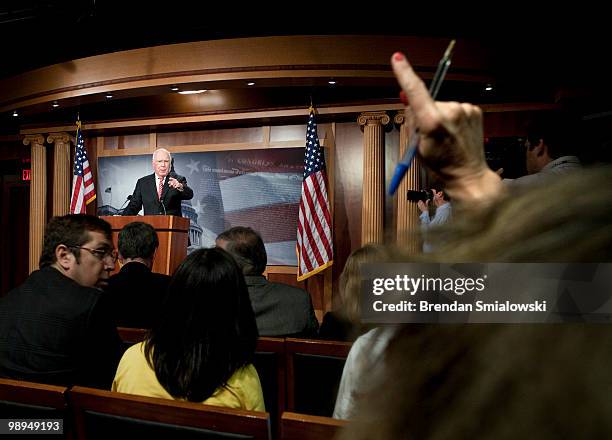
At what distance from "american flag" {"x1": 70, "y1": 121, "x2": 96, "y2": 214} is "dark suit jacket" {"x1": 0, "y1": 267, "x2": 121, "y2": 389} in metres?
4.89

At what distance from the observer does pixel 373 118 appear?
572 centimetres

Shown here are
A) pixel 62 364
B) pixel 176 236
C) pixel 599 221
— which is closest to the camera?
pixel 599 221

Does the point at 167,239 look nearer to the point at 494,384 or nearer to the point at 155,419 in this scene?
the point at 155,419

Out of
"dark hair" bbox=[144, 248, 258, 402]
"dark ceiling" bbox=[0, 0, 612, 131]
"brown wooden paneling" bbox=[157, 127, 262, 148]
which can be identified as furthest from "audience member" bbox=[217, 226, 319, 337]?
"brown wooden paneling" bbox=[157, 127, 262, 148]

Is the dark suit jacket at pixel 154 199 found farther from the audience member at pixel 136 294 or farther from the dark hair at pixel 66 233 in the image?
the dark hair at pixel 66 233

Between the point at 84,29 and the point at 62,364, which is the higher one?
the point at 84,29

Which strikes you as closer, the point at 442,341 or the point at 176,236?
the point at 442,341

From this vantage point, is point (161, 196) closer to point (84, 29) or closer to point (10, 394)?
point (84, 29)

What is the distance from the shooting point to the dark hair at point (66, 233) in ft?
6.98

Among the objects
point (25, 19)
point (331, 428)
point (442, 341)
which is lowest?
point (331, 428)

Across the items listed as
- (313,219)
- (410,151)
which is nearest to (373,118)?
(313,219)

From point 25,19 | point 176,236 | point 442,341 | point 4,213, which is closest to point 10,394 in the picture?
point 442,341

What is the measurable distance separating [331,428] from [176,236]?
3.63m

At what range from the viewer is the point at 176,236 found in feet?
14.4
